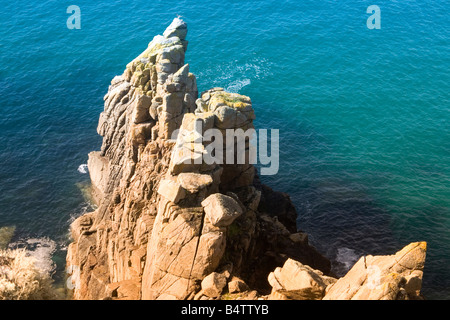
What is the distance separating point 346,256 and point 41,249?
149 feet

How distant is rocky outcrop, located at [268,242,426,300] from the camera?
113 feet

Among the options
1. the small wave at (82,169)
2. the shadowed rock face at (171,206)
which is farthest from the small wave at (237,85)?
the small wave at (82,169)

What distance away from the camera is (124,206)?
63188mm

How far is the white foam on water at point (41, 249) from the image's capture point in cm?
6881

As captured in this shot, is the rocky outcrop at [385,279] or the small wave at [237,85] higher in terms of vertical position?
the small wave at [237,85]

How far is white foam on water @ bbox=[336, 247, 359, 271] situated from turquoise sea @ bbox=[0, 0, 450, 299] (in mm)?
218

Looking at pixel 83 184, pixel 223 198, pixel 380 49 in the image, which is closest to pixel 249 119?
pixel 223 198

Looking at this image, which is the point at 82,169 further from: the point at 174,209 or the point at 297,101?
the point at 297,101

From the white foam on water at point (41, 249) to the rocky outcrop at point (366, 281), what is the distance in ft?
132

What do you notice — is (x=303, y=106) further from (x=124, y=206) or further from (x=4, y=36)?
(x=4, y=36)

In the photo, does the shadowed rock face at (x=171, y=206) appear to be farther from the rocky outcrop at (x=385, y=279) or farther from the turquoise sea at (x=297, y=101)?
the rocky outcrop at (x=385, y=279)

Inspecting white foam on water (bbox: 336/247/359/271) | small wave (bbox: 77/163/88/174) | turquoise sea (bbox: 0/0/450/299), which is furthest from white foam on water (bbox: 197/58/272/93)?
white foam on water (bbox: 336/247/359/271)

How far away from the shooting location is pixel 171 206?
159 feet

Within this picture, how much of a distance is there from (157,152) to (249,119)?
42.2 feet
